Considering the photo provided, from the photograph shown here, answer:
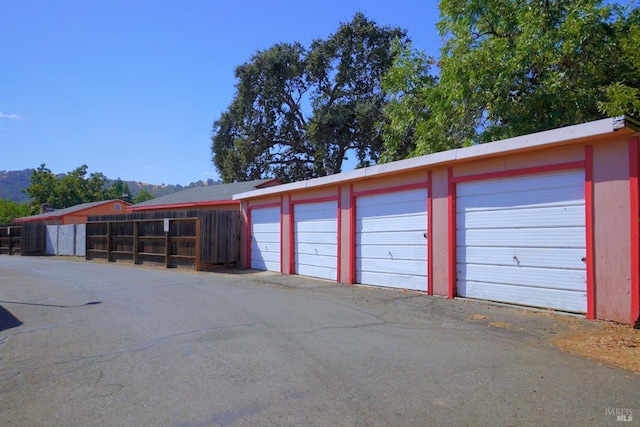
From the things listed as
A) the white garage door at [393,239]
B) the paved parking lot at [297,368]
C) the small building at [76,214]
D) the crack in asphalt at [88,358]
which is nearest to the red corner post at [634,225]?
the paved parking lot at [297,368]

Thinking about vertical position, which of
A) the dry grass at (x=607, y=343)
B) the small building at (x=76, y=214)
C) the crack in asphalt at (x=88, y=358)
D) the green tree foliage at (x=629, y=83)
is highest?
→ the green tree foliage at (x=629, y=83)

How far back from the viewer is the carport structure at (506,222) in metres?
7.35

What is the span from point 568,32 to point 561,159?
4981 mm

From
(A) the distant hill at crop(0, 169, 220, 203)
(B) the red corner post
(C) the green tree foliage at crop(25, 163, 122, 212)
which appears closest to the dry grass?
(B) the red corner post

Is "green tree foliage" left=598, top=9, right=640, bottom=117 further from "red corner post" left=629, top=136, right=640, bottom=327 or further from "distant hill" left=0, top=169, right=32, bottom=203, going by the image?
"distant hill" left=0, top=169, right=32, bottom=203

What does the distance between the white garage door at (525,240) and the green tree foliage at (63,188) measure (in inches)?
2487

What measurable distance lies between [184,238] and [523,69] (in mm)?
13195

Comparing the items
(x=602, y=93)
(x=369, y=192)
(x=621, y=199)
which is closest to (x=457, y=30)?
(x=602, y=93)

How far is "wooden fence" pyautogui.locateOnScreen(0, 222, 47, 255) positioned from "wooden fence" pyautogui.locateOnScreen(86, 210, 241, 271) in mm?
14765

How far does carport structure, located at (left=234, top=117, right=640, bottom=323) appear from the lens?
735 centimetres

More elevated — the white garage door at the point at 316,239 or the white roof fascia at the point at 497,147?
the white roof fascia at the point at 497,147

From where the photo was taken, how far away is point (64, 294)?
1141 cm

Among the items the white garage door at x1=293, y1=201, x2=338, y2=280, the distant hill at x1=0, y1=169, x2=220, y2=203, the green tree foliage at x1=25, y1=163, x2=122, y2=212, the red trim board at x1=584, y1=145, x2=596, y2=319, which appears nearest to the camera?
the red trim board at x1=584, y1=145, x2=596, y2=319

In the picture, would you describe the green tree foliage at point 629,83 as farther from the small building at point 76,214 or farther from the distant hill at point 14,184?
the distant hill at point 14,184
